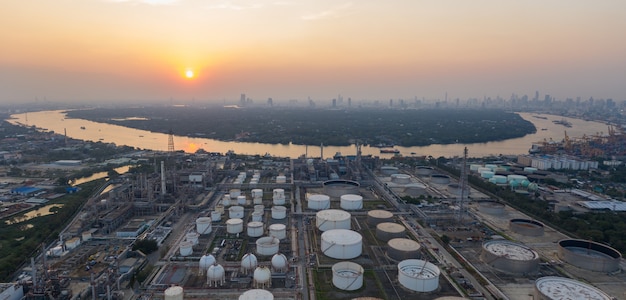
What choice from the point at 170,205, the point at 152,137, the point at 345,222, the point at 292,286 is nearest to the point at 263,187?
the point at 170,205

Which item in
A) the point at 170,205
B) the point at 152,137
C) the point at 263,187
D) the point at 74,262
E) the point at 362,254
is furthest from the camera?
the point at 152,137

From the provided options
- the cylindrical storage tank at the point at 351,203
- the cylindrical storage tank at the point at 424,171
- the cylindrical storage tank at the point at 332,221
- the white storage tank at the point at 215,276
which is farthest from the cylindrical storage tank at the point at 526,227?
the white storage tank at the point at 215,276

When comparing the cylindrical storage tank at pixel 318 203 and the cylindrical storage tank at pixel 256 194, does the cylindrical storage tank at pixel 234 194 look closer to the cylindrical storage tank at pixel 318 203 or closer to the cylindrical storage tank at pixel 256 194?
the cylindrical storage tank at pixel 256 194

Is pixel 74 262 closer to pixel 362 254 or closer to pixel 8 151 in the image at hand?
pixel 362 254

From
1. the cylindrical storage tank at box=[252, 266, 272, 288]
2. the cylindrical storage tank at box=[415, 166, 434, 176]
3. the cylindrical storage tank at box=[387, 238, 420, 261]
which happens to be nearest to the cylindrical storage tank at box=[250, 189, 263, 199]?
the cylindrical storage tank at box=[387, 238, 420, 261]

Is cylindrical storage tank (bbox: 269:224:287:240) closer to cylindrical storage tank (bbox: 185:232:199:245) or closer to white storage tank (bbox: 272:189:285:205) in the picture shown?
cylindrical storage tank (bbox: 185:232:199:245)

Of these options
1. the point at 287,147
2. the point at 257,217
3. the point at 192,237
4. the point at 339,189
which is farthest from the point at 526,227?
the point at 287,147
